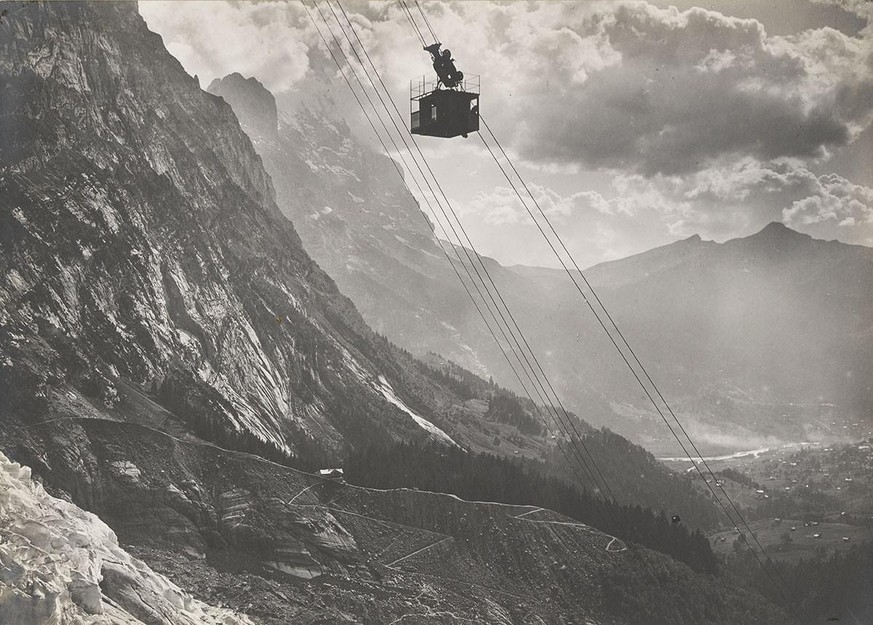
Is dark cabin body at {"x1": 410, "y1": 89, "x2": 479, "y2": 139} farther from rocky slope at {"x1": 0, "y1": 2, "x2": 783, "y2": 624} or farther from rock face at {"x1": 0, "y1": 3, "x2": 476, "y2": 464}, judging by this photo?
rock face at {"x1": 0, "y1": 3, "x2": 476, "y2": 464}

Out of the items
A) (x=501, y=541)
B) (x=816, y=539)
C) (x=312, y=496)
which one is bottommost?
(x=816, y=539)

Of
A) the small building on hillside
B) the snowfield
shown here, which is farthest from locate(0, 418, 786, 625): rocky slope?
the snowfield

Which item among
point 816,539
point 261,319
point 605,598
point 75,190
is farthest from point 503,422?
point 75,190

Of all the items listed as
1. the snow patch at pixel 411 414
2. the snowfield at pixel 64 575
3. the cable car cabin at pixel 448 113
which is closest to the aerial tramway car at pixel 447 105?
the cable car cabin at pixel 448 113

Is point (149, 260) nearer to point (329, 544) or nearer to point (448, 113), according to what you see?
point (329, 544)

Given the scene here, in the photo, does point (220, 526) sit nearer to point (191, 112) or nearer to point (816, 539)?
point (191, 112)

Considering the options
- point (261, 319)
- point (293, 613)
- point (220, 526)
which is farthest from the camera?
point (261, 319)
